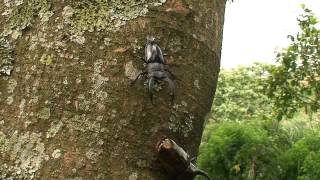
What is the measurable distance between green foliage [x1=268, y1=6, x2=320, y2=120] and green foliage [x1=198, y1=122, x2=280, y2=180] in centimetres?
80

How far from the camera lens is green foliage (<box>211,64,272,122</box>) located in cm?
1198

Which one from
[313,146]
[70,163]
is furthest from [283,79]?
[70,163]

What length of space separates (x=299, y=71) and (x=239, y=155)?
1.31m

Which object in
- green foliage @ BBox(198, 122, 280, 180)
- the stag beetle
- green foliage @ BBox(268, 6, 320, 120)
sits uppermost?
the stag beetle

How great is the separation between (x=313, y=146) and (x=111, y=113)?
3.35 meters

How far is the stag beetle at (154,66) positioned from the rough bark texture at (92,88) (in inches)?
0.8

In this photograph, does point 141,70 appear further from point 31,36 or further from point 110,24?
point 31,36

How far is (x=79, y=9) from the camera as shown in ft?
4.55

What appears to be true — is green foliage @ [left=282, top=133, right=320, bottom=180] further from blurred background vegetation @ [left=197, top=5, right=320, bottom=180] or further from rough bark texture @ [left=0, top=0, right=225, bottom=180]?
rough bark texture @ [left=0, top=0, right=225, bottom=180]

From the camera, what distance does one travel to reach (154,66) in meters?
1.32

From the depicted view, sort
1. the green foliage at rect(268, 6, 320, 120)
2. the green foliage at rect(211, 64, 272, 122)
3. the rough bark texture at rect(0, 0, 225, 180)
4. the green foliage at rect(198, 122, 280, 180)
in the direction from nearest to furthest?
the rough bark texture at rect(0, 0, 225, 180) < the green foliage at rect(198, 122, 280, 180) < the green foliage at rect(268, 6, 320, 120) < the green foliage at rect(211, 64, 272, 122)

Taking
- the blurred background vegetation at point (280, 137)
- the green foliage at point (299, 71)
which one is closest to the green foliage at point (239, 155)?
the blurred background vegetation at point (280, 137)

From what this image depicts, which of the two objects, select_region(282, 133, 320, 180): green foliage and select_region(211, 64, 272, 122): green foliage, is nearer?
select_region(282, 133, 320, 180): green foliage

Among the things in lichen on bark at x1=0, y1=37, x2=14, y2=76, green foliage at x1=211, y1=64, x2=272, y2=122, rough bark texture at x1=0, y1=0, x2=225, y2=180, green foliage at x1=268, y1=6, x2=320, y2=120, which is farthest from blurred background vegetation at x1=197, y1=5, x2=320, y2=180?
green foliage at x1=211, y1=64, x2=272, y2=122
